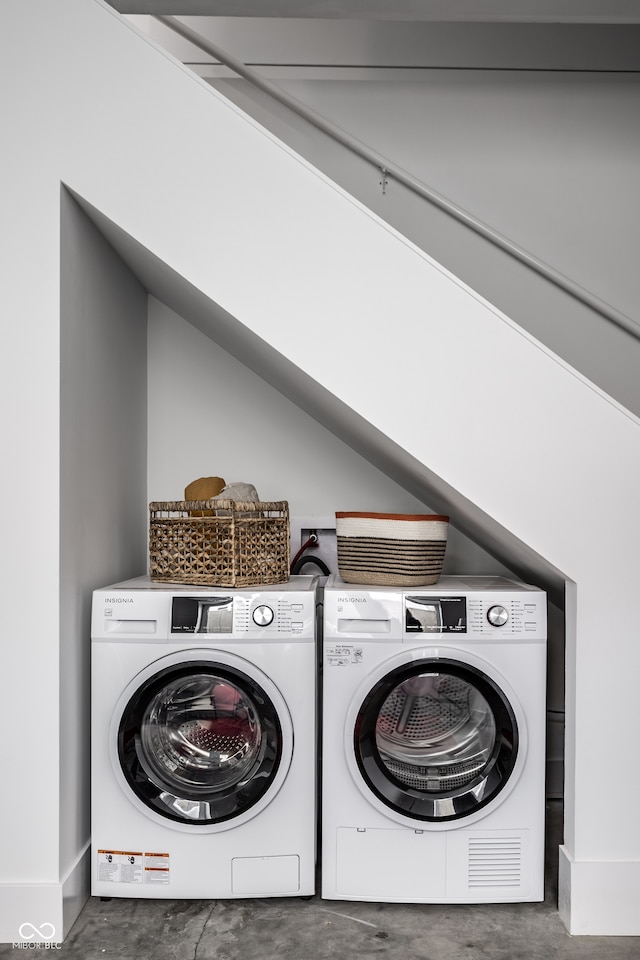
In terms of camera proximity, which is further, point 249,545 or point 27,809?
point 249,545

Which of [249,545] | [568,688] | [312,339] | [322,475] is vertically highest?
[312,339]

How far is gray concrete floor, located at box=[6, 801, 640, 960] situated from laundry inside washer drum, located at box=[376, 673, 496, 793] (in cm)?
34

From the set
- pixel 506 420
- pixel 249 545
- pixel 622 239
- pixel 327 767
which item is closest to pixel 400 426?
pixel 506 420

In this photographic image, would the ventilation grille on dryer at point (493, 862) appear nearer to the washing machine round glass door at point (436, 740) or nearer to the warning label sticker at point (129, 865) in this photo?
the washing machine round glass door at point (436, 740)

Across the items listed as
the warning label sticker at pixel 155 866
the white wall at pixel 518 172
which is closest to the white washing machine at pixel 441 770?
the warning label sticker at pixel 155 866

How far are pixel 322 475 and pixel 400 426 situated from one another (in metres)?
0.95

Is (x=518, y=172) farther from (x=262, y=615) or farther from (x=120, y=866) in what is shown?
(x=120, y=866)

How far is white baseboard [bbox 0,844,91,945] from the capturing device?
5.94 feet

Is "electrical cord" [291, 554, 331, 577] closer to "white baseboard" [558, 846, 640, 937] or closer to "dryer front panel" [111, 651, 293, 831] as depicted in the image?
"dryer front panel" [111, 651, 293, 831]

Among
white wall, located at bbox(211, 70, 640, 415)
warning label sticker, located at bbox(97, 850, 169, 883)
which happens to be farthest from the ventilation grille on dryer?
white wall, located at bbox(211, 70, 640, 415)

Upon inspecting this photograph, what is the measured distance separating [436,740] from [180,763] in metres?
0.71

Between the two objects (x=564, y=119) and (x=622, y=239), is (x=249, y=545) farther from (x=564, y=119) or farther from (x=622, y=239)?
(x=564, y=119)

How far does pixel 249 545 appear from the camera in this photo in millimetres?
2154

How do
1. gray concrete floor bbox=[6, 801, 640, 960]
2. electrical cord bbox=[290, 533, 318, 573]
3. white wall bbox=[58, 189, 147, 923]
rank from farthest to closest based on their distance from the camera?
electrical cord bbox=[290, 533, 318, 573], white wall bbox=[58, 189, 147, 923], gray concrete floor bbox=[6, 801, 640, 960]
